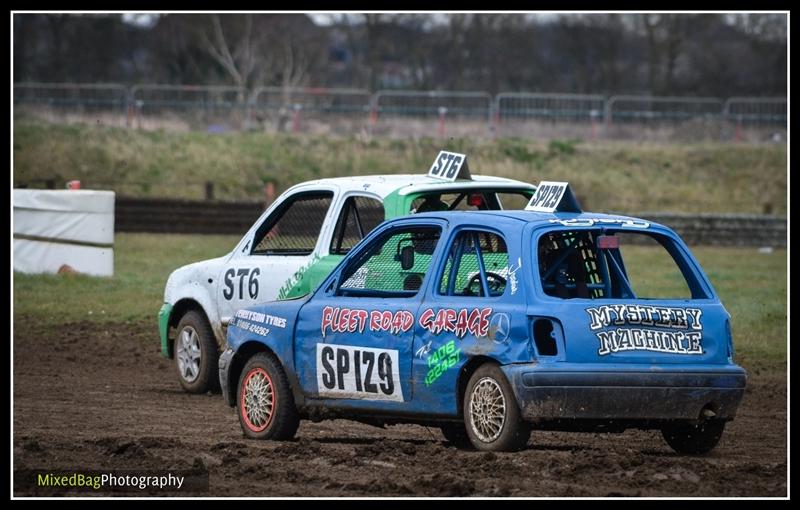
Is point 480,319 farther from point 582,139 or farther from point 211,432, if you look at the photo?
point 582,139

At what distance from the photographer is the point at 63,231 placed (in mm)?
21109

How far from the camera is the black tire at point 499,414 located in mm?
7919

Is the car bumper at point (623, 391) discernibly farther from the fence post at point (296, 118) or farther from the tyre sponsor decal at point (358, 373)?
the fence post at point (296, 118)

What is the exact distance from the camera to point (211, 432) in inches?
387

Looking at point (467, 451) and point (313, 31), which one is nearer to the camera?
point (467, 451)

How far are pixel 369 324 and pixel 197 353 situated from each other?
12.9 ft

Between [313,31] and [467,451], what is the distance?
Answer: 166 ft

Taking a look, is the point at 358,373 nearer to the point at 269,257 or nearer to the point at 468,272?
the point at 468,272

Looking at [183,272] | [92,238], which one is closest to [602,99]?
[92,238]

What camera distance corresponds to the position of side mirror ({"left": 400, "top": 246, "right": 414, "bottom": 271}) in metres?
8.77

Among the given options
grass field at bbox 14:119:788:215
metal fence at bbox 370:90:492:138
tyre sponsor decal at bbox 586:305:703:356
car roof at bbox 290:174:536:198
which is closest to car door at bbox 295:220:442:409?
tyre sponsor decal at bbox 586:305:703:356

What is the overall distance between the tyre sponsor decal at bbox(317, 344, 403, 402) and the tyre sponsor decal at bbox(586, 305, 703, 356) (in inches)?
49.5

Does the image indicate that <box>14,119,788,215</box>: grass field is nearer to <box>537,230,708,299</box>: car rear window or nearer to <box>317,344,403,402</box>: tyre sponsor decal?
<box>537,230,708,299</box>: car rear window

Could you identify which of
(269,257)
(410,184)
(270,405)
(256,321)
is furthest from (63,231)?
(270,405)
